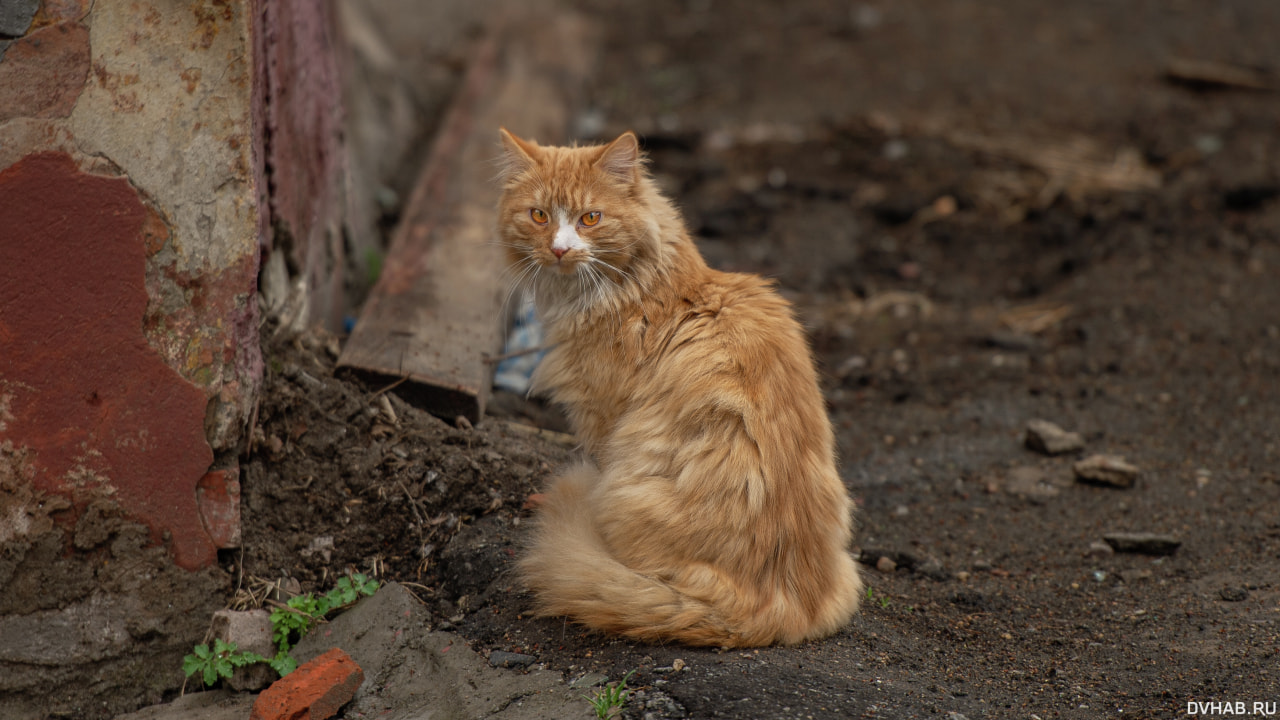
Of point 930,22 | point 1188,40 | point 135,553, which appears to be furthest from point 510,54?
point 1188,40

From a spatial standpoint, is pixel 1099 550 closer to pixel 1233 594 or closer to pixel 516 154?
pixel 1233 594

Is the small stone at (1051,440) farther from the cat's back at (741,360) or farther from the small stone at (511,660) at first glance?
the small stone at (511,660)

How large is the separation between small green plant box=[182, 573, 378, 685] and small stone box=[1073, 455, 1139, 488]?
3.01 m

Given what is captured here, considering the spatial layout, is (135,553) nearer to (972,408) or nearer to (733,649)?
(733,649)

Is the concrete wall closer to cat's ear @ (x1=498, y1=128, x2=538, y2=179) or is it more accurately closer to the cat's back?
cat's ear @ (x1=498, y1=128, x2=538, y2=179)

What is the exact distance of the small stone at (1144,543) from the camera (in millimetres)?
3844

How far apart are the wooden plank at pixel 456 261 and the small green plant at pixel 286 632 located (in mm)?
795

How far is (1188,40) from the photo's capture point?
870 cm

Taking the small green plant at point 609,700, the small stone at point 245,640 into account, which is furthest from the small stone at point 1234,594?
the small stone at point 245,640

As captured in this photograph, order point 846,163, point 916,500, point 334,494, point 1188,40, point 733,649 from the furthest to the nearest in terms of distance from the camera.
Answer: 1. point 1188,40
2. point 846,163
3. point 916,500
4. point 334,494
5. point 733,649

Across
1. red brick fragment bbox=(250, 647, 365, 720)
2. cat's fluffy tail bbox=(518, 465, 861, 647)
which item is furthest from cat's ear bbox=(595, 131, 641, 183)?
red brick fragment bbox=(250, 647, 365, 720)

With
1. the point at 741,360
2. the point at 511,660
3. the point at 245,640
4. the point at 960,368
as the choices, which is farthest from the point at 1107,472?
the point at 245,640

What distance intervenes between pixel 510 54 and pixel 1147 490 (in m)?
5.29

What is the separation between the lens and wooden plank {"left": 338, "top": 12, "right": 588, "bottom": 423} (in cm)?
388
